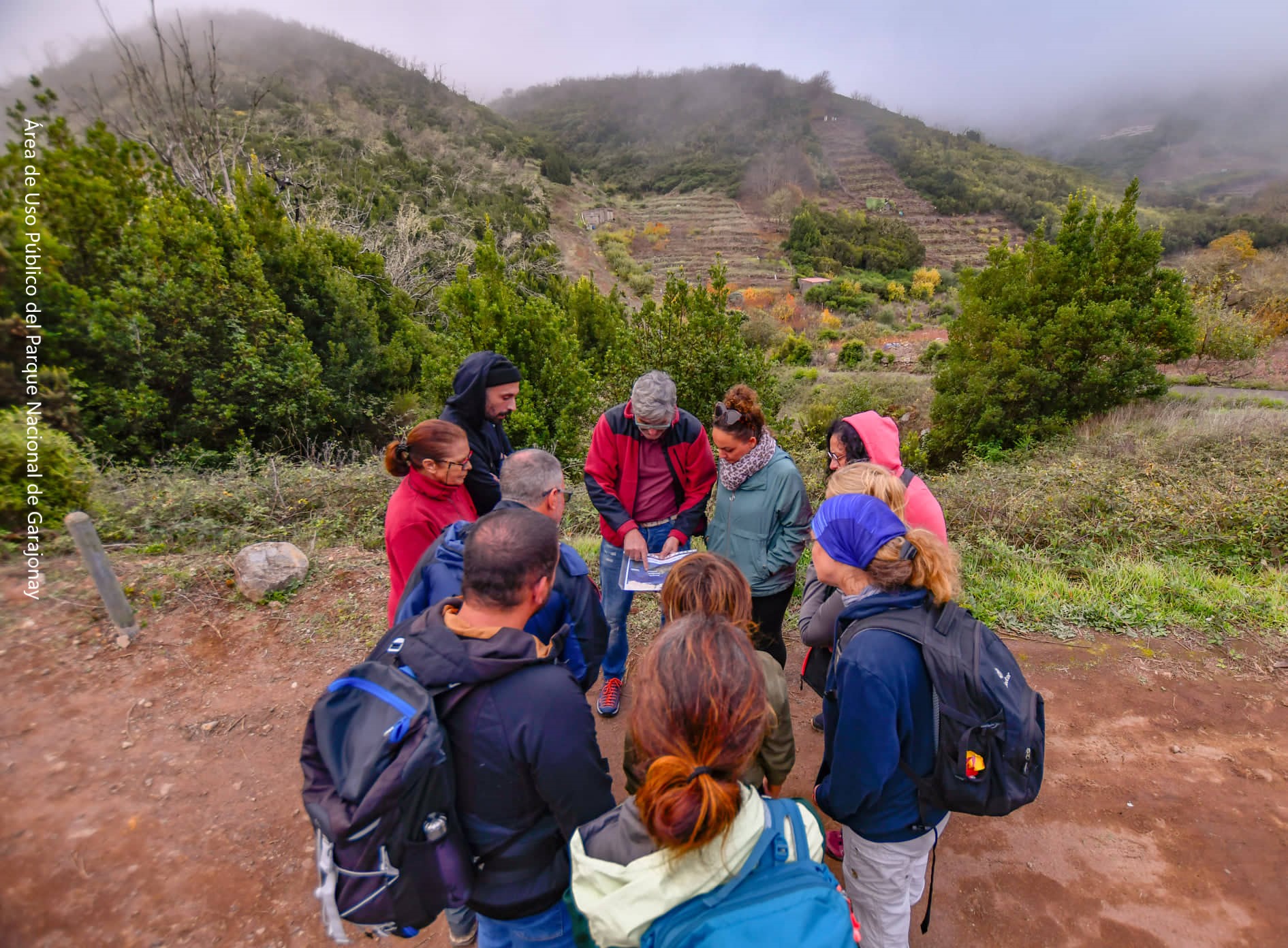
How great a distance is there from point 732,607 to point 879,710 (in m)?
0.49

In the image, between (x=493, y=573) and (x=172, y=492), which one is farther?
(x=172, y=492)

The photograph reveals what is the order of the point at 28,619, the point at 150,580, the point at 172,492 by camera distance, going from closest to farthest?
the point at 28,619
the point at 150,580
the point at 172,492

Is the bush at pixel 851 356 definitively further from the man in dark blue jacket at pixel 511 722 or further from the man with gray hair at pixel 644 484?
the man in dark blue jacket at pixel 511 722

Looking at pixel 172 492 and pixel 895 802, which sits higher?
pixel 895 802

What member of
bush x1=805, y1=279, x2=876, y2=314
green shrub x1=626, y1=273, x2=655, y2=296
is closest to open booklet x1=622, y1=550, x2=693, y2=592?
green shrub x1=626, y1=273, x2=655, y2=296

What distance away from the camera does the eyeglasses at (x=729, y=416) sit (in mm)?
2740

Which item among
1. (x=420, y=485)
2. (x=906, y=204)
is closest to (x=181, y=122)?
(x=420, y=485)

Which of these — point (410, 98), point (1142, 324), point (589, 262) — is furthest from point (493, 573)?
point (410, 98)

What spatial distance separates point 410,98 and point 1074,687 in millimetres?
67613

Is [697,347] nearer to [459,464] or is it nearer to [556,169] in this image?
[459,464]

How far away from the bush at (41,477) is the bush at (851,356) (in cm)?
2240

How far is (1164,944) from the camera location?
2.18 metres

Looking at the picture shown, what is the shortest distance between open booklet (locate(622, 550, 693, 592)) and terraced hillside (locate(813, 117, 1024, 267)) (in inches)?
1763

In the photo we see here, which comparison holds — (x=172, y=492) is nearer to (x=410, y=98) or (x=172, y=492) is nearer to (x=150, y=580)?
(x=150, y=580)
